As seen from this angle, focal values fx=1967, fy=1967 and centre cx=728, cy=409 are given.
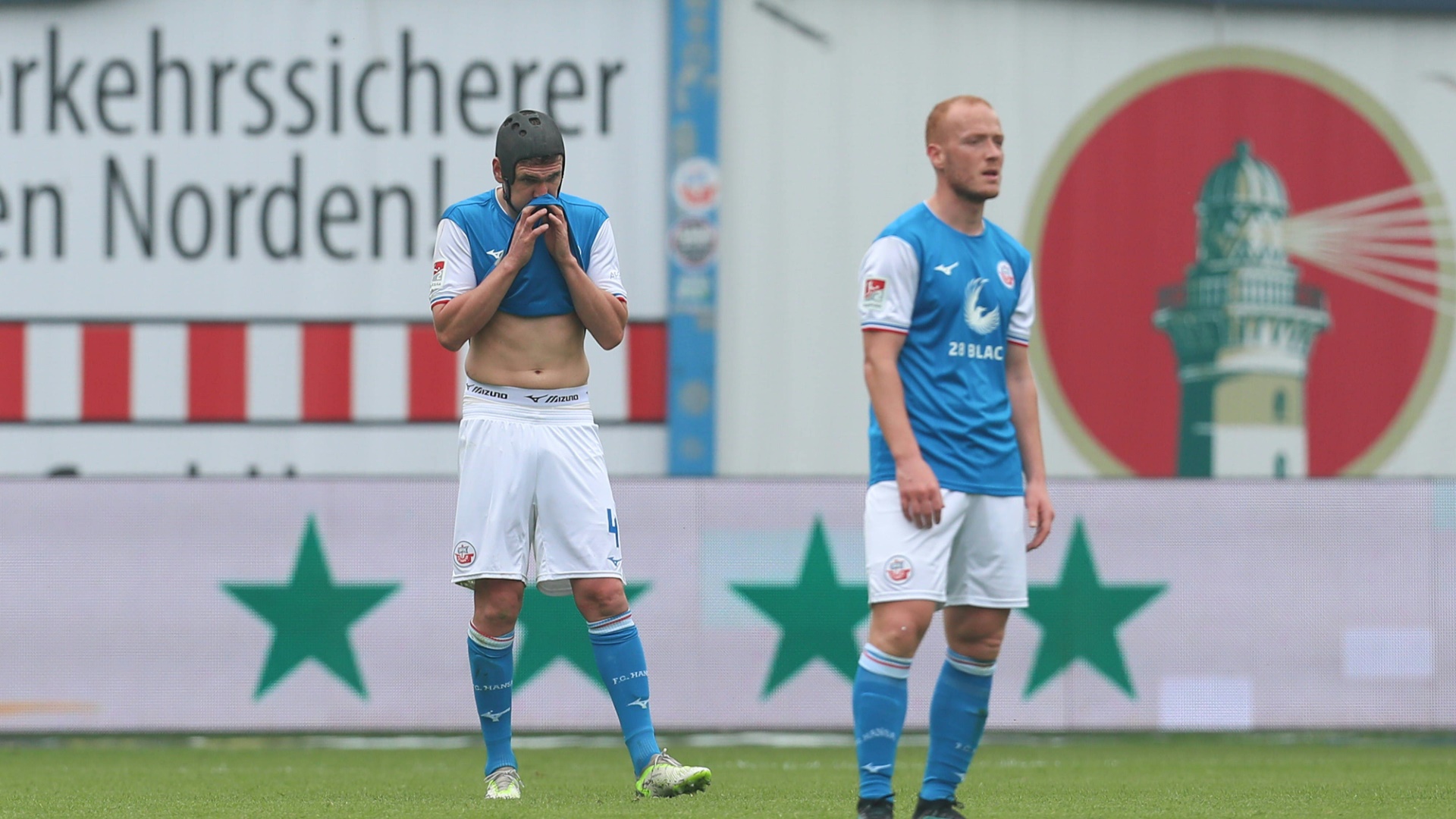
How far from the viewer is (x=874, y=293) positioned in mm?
4430

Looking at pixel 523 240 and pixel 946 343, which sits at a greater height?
pixel 523 240

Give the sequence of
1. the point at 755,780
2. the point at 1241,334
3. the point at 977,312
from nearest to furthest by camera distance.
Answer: the point at 977,312
the point at 755,780
the point at 1241,334

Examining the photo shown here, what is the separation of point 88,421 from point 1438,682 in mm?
7347

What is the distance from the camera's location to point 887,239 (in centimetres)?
446

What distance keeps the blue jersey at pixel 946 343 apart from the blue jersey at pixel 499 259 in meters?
1.11

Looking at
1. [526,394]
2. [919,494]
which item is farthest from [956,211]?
[526,394]

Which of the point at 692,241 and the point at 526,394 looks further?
the point at 692,241

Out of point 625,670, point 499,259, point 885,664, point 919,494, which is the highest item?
point 499,259

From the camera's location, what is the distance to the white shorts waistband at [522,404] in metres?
5.29

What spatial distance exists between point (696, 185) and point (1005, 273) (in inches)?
266

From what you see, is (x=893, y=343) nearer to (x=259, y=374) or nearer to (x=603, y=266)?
(x=603, y=266)

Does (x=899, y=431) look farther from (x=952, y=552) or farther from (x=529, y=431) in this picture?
(x=529, y=431)

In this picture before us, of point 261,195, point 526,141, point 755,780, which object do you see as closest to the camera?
Answer: point 526,141

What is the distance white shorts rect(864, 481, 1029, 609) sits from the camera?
4.35 meters
